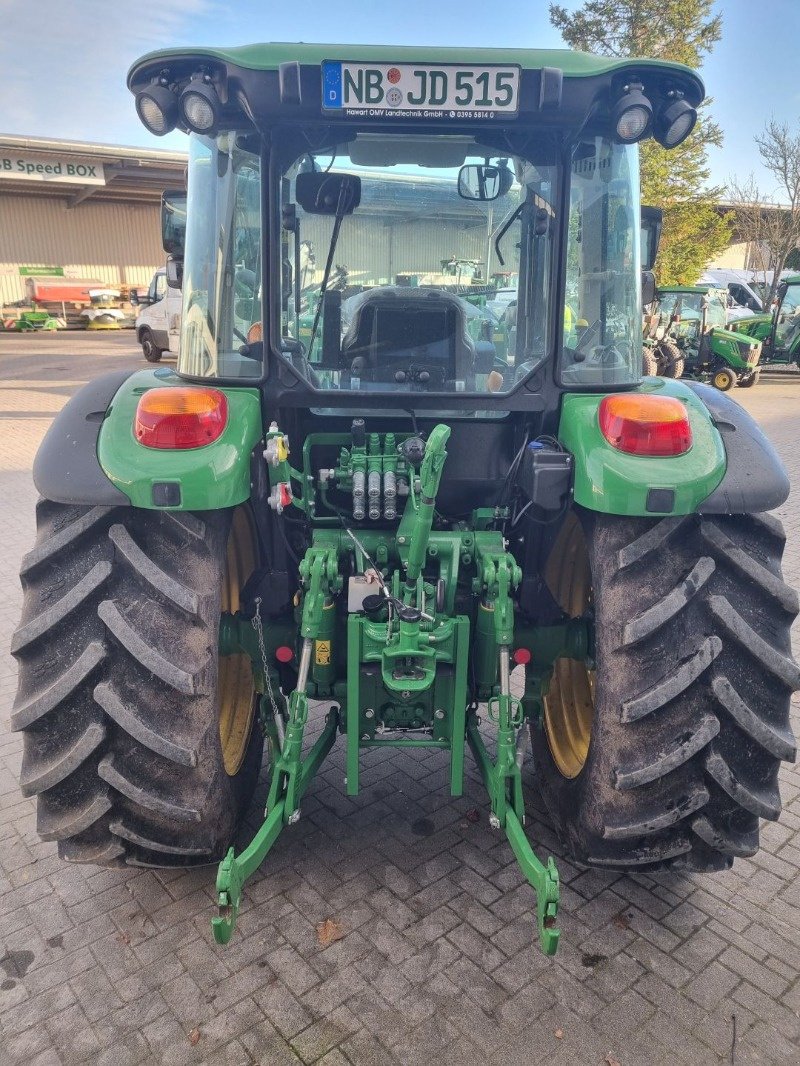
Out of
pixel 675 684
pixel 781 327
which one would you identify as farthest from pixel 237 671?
pixel 781 327

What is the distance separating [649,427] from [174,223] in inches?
80.0

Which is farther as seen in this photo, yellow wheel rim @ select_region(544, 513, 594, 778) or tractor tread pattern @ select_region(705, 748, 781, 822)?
yellow wheel rim @ select_region(544, 513, 594, 778)

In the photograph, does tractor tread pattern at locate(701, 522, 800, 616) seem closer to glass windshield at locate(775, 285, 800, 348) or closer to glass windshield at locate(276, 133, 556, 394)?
glass windshield at locate(276, 133, 556, 394)

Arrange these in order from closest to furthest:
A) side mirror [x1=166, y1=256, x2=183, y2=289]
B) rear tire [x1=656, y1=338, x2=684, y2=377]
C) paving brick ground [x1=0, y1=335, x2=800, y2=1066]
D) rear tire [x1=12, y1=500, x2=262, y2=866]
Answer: paving brick ground [x1=0, y1=335, x2=800, y2=1066] < rear tire [x1=12, y1=500, x2=262, y2=866] < side mirror [x1=166, y1=256, x2=183, y2=289] < rear tire [x1=656, y1=338, x2=684, y2=377]

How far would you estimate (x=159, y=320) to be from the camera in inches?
719

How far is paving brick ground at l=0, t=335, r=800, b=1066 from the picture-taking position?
2.27 metres

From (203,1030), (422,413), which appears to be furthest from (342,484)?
(203,1030)

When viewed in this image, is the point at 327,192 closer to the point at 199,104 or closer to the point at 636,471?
the point at 199,104

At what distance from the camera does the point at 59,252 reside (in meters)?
32.8

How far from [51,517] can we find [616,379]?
1.94 meters

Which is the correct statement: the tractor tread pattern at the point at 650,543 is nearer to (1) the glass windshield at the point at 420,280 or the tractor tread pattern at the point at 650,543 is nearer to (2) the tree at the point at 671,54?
(1) the glass windshield at the point at 420,280

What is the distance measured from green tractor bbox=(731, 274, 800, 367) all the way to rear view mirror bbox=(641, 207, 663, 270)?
1691cm

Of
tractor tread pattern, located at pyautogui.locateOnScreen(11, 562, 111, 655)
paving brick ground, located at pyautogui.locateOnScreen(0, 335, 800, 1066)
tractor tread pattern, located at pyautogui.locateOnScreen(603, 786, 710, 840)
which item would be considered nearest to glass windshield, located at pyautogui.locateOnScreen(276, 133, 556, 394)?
tractor tread pattern, located at pyautogui.locateOnScreen(11, 562, 111, 655)

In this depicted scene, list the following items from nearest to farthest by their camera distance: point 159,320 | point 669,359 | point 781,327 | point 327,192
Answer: point 327,192 < point 669,359 < point 159,320 < point 781,327
